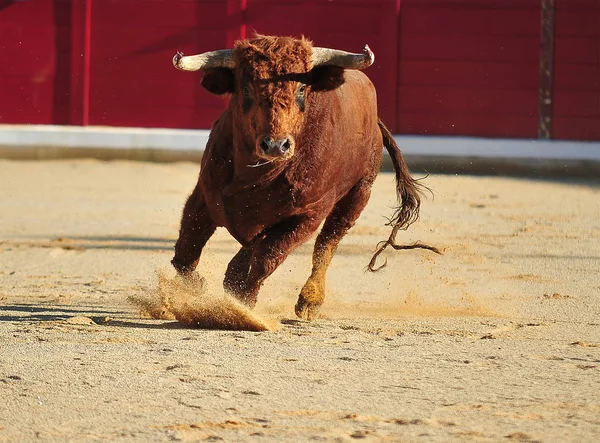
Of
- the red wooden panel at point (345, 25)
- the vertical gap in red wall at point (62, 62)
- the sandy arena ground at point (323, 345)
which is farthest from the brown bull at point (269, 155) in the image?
the vertical gap in red wall at point (62, 62)

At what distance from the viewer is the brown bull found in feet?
15.3

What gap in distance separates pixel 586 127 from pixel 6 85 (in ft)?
19.3

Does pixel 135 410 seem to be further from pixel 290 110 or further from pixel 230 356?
pixel 290 110

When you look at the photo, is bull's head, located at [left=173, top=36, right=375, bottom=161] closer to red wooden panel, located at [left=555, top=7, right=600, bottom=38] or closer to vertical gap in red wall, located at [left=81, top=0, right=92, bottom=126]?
vertical gap in red wall, located at [left=81, top=0, right=92, bottom=126]

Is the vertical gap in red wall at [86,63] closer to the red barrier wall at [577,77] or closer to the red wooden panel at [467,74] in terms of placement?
the red wooden panel at [467,74]

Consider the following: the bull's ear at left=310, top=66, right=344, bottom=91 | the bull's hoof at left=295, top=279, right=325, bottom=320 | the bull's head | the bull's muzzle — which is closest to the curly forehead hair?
the bull's head

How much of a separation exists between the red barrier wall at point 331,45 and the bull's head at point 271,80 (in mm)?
7623

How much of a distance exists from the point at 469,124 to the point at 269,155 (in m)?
8.43

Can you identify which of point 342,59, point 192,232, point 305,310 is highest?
point 342,59

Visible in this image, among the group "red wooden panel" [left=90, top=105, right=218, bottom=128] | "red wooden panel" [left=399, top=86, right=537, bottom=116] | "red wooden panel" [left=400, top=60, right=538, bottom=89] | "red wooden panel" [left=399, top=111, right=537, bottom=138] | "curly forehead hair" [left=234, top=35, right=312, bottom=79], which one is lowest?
"red wooden panel" [left=90, top=105, right=218, bottom=128]

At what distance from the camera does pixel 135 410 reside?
3400 millimetres

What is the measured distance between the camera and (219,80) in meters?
4.85

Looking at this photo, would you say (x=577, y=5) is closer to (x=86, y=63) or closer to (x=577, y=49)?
(x=577, y=49)

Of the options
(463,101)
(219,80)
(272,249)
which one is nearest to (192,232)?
(272,249)
